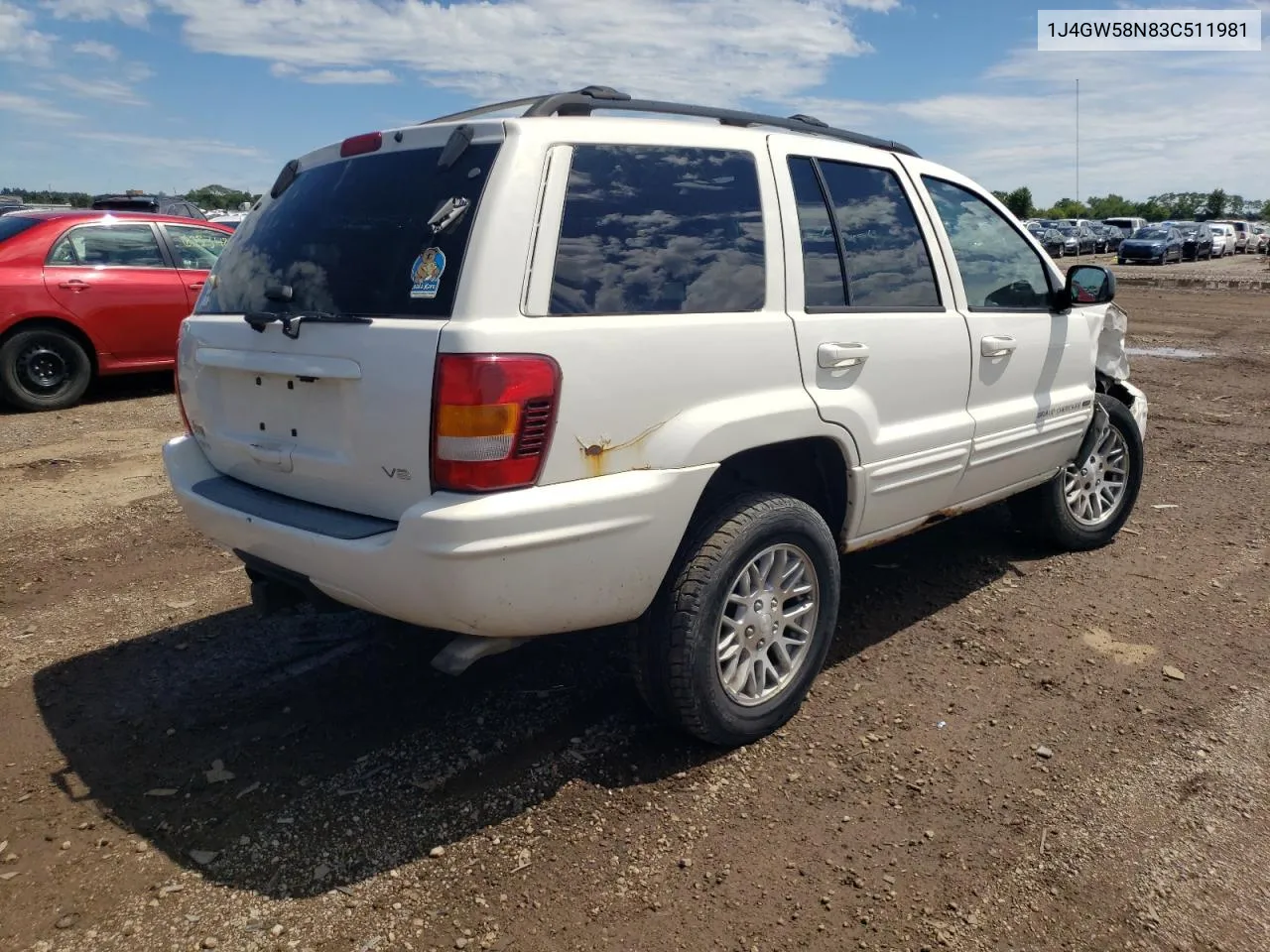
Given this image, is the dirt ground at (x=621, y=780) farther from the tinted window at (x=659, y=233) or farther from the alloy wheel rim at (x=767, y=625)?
the tinted window at (x=659, y=233)

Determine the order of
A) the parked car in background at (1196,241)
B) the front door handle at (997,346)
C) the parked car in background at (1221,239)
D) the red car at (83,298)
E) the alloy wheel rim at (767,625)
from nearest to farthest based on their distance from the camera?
1. the alloy wheel rim at (767,625)
2. the front door handle at (997,346)
3. the red car at (83,298)
4. the parked car in background at (1196,241)
5. the parked car in background at (1221,239)

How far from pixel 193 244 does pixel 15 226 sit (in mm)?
1444

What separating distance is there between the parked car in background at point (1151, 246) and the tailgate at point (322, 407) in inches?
1621

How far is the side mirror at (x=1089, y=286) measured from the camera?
179 inches

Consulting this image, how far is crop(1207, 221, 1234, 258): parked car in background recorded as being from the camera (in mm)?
42344

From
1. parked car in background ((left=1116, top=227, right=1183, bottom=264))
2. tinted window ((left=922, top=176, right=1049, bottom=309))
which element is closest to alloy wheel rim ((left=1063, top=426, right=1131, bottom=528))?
tinted window ((left=922, top=176, right=1049, bottom=309))

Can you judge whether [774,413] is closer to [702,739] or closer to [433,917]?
→ [702,739]

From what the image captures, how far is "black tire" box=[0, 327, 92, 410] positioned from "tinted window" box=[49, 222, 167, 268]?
68 cm

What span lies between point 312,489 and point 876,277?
6.90 feet

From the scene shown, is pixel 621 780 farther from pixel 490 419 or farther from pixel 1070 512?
pixel 1070 512

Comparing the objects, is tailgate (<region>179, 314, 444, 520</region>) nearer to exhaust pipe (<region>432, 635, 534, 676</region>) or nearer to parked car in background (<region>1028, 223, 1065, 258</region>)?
exhaust pipe (<region>432, 635, 534, 676</region>)

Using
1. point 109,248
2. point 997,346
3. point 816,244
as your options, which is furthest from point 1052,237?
point 816,244

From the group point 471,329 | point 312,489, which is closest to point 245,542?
point 312,489

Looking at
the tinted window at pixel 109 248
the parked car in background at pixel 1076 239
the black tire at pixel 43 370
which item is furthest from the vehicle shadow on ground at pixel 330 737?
the parked car in background at pixel 1076 239
